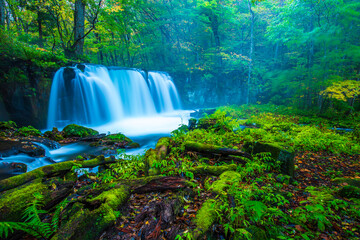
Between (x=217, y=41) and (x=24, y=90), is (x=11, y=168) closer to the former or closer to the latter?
(x=24, y=90)

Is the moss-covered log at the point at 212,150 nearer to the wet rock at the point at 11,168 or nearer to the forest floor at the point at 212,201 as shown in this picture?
the forest floor at the point at 212,201

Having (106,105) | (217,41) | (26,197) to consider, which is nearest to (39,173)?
(26,197)

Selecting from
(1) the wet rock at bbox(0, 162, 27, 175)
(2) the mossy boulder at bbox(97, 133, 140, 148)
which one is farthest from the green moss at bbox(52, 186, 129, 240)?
(2) the mossy boulder at bbox(97, 133, 140, 148)

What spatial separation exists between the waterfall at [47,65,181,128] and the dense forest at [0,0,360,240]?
0.33 feet

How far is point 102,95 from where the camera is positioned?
45.5 ft

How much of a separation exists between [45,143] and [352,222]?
9.71 metres

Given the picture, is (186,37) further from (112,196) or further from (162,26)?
(112,196)

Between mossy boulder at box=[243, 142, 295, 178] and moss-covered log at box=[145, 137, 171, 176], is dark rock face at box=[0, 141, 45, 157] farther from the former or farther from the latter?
mossy boulder at box=[243, 142, 295, 178]

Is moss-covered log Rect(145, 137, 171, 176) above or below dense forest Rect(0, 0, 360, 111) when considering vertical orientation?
below

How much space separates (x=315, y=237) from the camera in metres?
1.89

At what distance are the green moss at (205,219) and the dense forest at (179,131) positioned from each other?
0.02 m

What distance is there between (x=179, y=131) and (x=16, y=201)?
16.2 ft

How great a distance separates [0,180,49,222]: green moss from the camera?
2.05 m

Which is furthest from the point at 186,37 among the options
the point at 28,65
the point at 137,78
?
the point at 28,65
